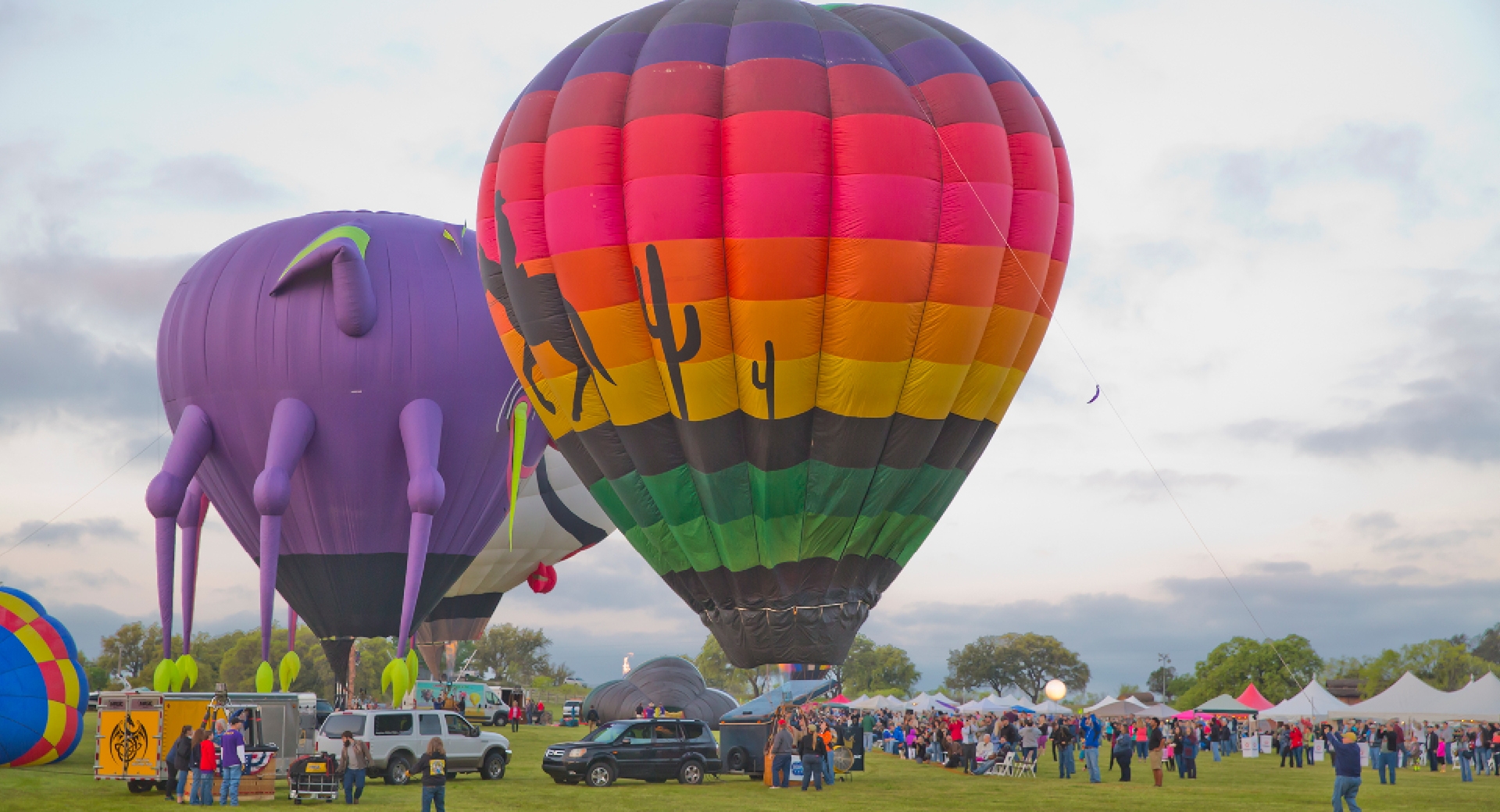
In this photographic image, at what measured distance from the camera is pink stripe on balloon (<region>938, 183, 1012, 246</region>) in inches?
704

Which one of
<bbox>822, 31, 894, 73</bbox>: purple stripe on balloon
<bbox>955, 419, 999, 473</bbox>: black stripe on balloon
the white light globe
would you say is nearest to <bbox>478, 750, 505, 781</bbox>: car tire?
<bbox>955, 419, 999, 473</bbox>: black stripe on balloon

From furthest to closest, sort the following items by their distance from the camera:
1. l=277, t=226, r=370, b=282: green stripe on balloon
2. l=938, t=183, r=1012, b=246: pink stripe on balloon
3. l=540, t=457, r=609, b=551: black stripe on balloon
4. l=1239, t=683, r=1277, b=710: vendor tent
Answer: l=1239, t=683, r=1277, b=710: vendor tent → l=540, t=457, r=609, b=551: black stripe on balloon → l=277, t=226, r=370, b=282: green stripe on balloon → l=938, t=183, r=1012, b=246: pink stripe on balloon

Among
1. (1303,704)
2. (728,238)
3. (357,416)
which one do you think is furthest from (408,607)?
(1303,704)

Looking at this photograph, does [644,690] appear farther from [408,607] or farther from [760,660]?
[760,660]

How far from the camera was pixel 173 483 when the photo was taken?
2778 centimetres

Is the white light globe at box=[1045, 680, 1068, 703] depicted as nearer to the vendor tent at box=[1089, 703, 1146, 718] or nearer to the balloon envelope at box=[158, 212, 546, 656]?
the vendor tent at box=[1089, 703, 1146, 718]

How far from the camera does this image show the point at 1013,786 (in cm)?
2212

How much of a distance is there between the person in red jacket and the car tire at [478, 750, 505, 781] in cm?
559

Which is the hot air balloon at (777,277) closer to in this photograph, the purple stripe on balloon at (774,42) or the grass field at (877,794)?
the purple stripe on balloon at (774,42)

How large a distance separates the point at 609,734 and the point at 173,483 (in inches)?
464

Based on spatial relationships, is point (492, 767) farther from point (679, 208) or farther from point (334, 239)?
point (334, 239)

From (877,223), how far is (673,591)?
21.0 feet

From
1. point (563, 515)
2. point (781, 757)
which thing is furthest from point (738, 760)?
point (563, 515)

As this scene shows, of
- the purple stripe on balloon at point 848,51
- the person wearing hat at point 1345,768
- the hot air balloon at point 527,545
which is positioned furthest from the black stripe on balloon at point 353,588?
the person wearing hat at point 1345,768
